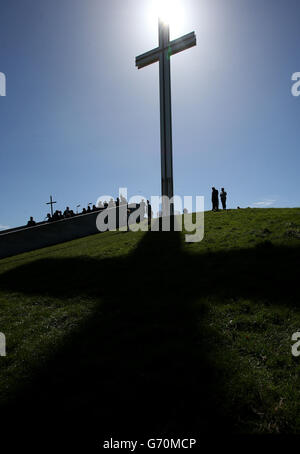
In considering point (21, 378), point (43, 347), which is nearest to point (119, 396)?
point (21, 378)

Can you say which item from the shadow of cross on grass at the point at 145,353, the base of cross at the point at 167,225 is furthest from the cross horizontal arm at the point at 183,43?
the shadow of cross on grass at the point at 145,353

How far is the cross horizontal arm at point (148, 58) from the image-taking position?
20234 mm

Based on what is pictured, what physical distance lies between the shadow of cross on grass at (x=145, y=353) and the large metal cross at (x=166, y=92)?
37.6 ft

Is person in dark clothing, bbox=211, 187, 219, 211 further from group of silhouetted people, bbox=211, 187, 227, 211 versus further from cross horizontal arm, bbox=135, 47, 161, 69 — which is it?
cross horizontal arm, bbox=135, 47, 161, 69

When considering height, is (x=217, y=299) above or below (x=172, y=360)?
above

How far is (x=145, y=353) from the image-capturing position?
176 inches

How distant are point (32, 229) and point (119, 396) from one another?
19.4 meters

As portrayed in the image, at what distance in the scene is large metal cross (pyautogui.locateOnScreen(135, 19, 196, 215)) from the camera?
19328 mm

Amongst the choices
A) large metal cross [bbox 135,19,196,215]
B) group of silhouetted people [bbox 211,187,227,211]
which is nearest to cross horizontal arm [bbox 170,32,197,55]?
large metal cross [bbox 135,19,196,215]

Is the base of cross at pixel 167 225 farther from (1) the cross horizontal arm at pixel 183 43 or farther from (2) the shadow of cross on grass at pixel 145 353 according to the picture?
(1) the cross horizontal arm at pixel 183 43

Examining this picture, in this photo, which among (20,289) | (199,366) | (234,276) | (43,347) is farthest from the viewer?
(20,289)
